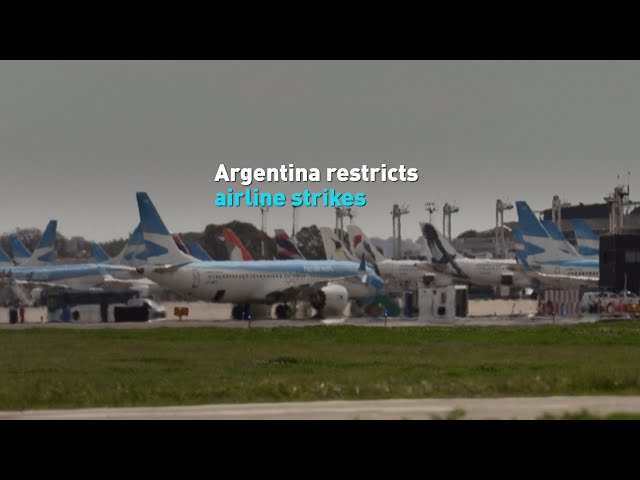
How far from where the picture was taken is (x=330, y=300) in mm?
84688

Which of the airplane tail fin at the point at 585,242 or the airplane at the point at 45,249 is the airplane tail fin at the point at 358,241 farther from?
the airplane at the point at 45,249

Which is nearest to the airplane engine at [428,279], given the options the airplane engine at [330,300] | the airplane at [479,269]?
the airplane at [479,269]

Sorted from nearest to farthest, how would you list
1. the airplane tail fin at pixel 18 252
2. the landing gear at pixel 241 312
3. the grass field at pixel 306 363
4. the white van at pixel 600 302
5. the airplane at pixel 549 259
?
the grass field at pixel 306 363
the white van at pixel 600 302
the landing gear at pixel 241 312
the airplane at pixel 549 259
the airplane tail fin at pixel 18 252

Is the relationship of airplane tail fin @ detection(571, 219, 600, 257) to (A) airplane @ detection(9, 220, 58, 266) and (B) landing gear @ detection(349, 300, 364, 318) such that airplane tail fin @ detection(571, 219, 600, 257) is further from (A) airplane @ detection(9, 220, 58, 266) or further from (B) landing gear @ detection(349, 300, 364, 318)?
(A) airplane @ detection(9, 220, 58, 266)

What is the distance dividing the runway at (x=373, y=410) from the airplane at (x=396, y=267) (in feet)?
302

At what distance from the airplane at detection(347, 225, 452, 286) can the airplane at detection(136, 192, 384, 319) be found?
32942 millimetres

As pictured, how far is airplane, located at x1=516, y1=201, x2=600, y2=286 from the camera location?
342 ft

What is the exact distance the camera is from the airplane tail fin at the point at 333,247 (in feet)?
381

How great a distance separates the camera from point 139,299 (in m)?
89.9

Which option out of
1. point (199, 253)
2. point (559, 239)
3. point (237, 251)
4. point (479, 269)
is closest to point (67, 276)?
point (199, 253)

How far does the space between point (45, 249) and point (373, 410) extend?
117000mm
